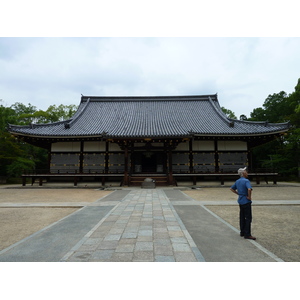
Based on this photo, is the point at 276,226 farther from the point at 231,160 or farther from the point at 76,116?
the point at 76,116

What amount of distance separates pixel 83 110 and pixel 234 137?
54.4 ft

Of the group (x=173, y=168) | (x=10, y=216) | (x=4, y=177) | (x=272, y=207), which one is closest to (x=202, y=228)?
(x=272, y=207)

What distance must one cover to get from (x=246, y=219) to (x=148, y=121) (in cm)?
1656

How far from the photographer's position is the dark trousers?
4125 millimetres

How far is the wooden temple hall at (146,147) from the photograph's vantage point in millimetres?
15930

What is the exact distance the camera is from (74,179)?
1645cm

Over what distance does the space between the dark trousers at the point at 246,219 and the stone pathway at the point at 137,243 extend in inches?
50.9

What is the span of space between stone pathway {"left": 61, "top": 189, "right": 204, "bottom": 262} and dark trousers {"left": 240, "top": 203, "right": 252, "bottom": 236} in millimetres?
1294

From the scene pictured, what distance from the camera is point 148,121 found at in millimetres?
19922

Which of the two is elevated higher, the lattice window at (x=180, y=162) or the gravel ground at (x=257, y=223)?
the lattice window at (x=180, y=162)

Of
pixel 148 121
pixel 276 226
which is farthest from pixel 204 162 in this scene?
pixel 276 226

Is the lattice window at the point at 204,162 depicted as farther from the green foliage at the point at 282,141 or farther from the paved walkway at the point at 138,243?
the paved walkway at the point at 138,243

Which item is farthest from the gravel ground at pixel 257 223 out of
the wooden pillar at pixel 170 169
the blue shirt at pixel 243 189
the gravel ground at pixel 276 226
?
the wooden pillar at pixel 170 169

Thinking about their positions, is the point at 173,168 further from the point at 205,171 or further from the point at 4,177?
the point at 4,177
